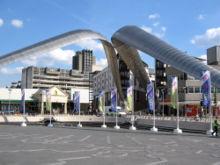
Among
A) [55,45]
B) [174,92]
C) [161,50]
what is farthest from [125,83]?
[174,92]

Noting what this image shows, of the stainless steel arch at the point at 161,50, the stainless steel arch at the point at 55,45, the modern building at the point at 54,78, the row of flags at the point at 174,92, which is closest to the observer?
the row of flags at the point at 174,92

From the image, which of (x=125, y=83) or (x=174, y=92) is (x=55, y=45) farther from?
(x=125, y=83)

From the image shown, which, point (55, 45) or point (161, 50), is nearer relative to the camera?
point (55, 45)

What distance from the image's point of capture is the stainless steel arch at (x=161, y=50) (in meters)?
43.0

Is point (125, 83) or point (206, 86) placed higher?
point (125, 83)

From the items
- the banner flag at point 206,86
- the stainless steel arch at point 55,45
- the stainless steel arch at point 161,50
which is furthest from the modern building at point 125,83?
the banner flag at point 206,86

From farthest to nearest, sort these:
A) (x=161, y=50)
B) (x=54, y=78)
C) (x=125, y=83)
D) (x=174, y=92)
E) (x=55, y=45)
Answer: (x=54, y=78)
(x=125, y=83)
(x=161, y=50)
(x=55, y=45)
(x=174, y=92)

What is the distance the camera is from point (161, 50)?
53.3 meters

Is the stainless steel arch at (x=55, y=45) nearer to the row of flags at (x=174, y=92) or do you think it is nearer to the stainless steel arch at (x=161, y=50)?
the stainless steel arch at (x=161, y=50)

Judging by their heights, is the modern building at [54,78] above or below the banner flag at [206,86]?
above

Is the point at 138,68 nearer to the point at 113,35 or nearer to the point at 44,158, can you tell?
the point at 113,35

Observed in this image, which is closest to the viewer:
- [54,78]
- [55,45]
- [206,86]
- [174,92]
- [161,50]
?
[206,86]

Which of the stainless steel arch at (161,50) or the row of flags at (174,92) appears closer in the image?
the row of flags at (174,92)

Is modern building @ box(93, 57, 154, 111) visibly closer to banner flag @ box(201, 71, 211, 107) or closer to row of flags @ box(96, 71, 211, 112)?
row of flags @ box(96, 71, 211, 112)
